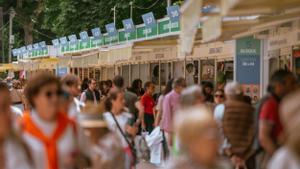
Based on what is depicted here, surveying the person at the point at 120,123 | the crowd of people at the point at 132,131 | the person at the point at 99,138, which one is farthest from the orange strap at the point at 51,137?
the person at the point at 120,123

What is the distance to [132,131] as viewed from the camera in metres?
8.33

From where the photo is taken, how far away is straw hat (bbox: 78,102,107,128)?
6410 millimetres

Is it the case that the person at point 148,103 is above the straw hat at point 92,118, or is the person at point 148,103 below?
below

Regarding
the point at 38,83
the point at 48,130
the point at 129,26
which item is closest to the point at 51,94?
the point at 38,83

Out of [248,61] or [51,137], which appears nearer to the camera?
[51,137]

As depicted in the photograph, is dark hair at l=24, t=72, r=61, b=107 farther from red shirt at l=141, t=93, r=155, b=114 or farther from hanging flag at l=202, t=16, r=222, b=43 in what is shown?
red shirt at l=141, t=93, r=155, b=114

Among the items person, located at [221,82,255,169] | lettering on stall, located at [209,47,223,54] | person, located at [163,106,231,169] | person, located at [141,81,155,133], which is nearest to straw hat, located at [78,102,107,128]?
person, located at [163,106,231,169]

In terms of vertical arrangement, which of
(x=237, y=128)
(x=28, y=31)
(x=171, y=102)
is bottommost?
(x=237, y=128)

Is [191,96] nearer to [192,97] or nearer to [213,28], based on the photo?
[192,97]

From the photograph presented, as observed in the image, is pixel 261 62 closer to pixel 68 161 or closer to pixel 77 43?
pixel 68 161

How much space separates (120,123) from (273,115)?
5.84 ft

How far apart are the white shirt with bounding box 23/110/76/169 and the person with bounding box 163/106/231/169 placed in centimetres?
140

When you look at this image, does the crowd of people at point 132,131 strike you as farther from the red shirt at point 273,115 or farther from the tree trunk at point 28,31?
the tree trunk at point 28,31

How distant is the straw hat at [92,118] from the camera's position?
21.0ft
